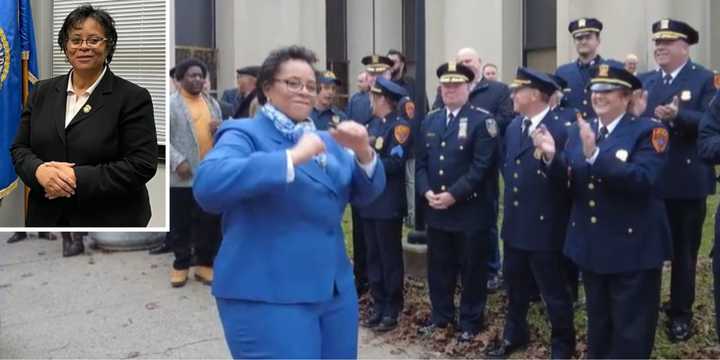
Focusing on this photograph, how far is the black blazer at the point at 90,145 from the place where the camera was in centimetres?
271

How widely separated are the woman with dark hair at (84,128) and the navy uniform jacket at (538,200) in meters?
2.23

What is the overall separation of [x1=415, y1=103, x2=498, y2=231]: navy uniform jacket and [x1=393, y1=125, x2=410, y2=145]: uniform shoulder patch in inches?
10.8

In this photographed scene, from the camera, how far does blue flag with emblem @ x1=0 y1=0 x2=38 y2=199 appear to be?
2727 millimetres

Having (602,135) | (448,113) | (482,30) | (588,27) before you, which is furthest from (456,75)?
(482,30)

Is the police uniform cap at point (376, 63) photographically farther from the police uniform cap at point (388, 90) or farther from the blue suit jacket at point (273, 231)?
the blue suit jacket at point (273, 231)

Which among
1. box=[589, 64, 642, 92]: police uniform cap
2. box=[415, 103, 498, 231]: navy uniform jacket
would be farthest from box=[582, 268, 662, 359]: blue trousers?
box=[415, 103, 498, 231]: navy uniform jacket

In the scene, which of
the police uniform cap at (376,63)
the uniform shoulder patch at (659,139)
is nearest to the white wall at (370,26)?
the police uniform cap at (376,63)

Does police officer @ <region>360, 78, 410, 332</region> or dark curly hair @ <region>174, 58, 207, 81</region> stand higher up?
dark curly hair @ <region>174, 58, 207, 81</region>

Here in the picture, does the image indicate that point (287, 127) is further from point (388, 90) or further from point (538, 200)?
point (388, 90)

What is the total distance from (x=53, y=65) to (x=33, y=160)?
0.34 meters

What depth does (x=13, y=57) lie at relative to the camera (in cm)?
274

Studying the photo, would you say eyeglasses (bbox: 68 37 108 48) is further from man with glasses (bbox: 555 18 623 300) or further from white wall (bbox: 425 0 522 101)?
white wall (bbox: 425 0 522 101)

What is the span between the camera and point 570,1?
10.8 meters

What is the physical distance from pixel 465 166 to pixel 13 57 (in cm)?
281
